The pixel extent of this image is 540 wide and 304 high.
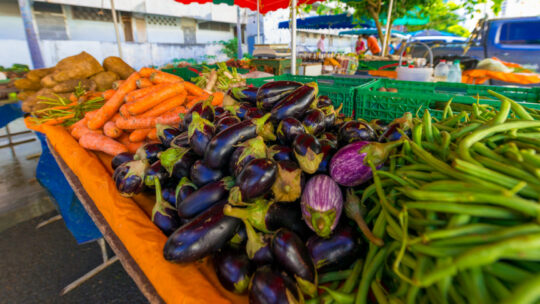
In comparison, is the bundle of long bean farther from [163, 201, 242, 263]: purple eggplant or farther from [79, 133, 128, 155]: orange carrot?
[79, 133, 128, 155]: orange carrot

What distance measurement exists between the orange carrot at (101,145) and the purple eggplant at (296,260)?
167cm

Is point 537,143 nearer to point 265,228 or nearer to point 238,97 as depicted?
point 265,228

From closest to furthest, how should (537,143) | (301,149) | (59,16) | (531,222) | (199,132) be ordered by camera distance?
(531,222)
(537,143)
(301,149)
(199,132)
(59,16)

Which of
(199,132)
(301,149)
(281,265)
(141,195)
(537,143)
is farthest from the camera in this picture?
(141,195)

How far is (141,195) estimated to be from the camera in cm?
145

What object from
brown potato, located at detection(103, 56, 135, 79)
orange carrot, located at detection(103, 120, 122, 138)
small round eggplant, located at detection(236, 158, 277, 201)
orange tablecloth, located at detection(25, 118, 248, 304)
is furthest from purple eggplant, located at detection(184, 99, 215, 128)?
brown potato, located at detection(103, 56, 135, 79)

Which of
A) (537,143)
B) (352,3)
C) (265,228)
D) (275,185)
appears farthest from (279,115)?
(352,3)

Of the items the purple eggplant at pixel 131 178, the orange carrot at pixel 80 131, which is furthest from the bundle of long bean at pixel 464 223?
the orange carrot at pixel 80 131

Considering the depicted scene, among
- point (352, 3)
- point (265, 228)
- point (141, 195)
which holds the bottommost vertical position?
point (141, 195)

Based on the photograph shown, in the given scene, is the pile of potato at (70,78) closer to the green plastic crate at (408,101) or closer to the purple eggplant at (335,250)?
the green plastic crate at (408,101)

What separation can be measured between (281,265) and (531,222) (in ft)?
1.87

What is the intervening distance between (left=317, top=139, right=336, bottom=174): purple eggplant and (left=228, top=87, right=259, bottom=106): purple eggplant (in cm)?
56

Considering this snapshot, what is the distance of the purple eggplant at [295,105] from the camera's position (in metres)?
1.17

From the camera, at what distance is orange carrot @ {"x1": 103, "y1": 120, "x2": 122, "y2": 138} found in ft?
7.16
